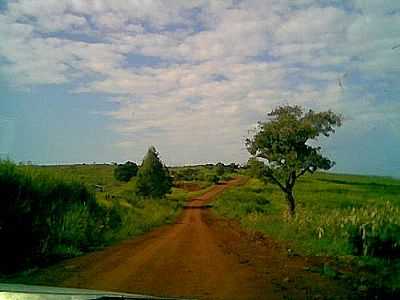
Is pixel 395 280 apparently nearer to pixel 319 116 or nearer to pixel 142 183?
pixel 319 116

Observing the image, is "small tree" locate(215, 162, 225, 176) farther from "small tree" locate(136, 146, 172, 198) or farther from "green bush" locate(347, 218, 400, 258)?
"green bush" locate(347, 218, 400, 258)

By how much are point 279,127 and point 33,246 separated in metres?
22.1

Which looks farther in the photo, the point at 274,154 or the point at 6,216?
the point at 274,154

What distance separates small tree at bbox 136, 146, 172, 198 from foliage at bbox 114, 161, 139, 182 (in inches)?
841

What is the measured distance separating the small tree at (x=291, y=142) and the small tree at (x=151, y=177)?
3324 centimetres

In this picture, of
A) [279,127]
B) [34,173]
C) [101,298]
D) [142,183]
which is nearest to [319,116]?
[279,127]

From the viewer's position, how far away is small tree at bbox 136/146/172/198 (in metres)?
65.9

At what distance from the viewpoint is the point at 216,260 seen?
1388 cm

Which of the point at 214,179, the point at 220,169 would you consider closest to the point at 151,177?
the point at 214,179

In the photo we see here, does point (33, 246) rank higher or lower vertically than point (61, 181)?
lower

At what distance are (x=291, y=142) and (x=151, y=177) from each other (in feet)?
116

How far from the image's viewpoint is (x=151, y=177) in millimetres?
66000

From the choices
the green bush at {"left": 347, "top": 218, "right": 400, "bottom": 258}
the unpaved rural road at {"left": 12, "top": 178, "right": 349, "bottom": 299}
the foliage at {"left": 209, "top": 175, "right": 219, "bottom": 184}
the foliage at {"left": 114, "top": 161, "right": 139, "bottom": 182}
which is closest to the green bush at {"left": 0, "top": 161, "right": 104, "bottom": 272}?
the unpaved rural road at {"left": 12, "top": 178, "right": 349, "bottom": 299}

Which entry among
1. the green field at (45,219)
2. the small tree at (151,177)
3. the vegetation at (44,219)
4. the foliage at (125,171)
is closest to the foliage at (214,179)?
the foliage at (125,171)
